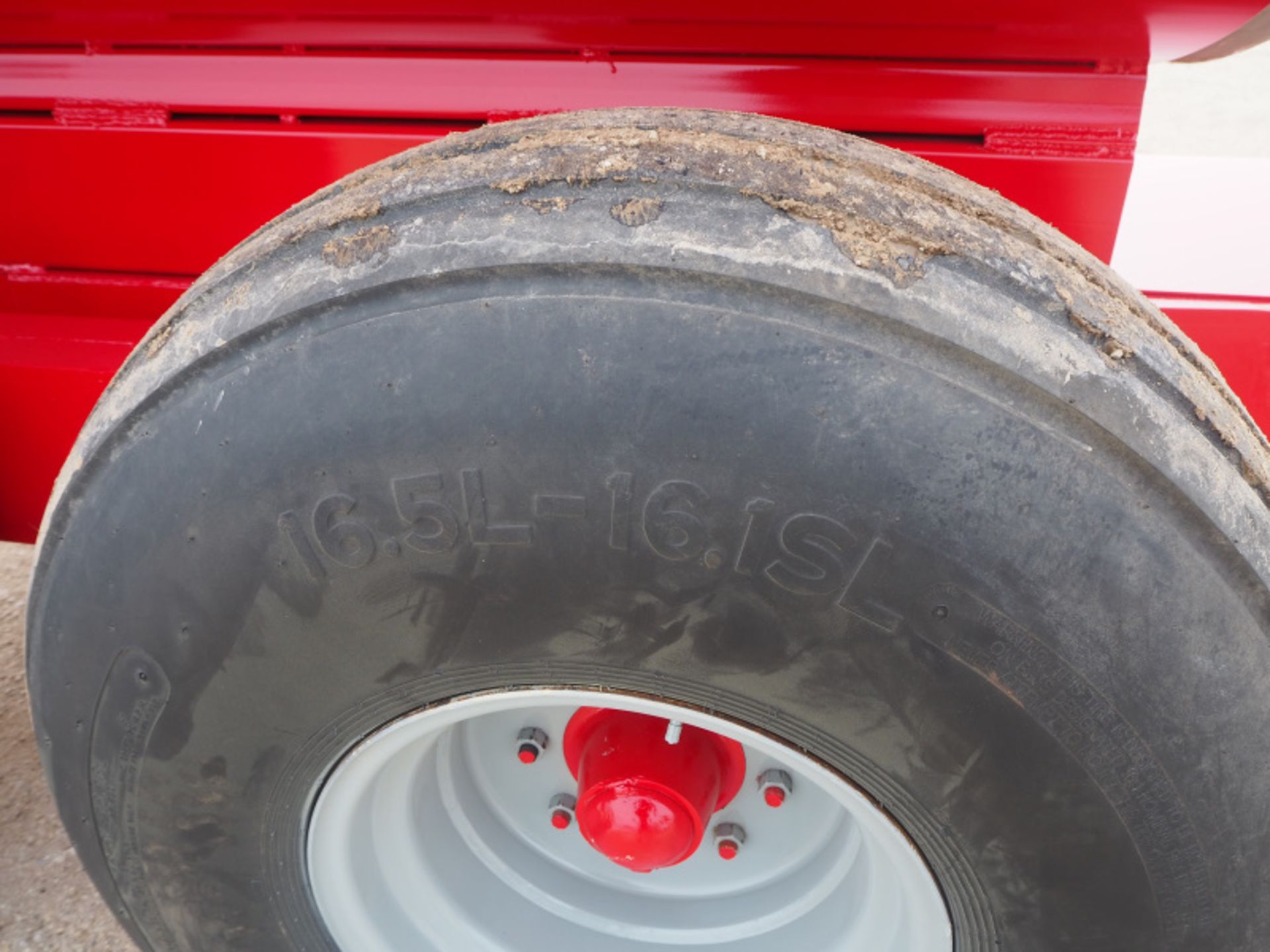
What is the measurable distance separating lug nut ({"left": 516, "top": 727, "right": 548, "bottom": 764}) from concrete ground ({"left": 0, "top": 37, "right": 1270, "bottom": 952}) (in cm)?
86

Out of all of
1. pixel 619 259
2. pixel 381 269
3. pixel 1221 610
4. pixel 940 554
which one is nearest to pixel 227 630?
pixel 381 269

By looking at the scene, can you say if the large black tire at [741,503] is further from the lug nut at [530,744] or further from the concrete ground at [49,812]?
the concrete ground at [49,812]

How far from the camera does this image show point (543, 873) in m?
1.40

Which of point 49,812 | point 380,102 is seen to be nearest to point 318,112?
point 380,102

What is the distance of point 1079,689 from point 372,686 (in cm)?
63

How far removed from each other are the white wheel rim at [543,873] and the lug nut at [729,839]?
0.04 feet

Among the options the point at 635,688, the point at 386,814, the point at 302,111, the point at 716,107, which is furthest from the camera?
the point at 302,111

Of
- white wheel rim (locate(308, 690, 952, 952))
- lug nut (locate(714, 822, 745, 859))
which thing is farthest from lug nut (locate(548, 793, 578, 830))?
lug nut (locate(714, 822, 745, 859))

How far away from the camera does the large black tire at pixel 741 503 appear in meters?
0.85

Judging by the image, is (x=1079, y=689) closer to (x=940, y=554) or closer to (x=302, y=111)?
(x=940, y=554)

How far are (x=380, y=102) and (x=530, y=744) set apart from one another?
0.91 meters

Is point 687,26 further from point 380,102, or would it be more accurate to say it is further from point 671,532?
point 671,532

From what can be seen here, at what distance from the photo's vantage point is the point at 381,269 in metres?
0.91

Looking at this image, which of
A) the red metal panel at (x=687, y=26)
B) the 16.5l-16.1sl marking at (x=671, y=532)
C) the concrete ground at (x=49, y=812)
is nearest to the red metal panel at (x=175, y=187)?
the red metal panel at (x=687, y=26)
